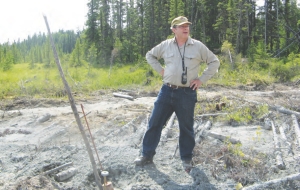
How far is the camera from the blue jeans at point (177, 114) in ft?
14.4

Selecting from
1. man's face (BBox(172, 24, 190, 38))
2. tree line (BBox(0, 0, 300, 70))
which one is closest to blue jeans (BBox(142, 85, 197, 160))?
man's face (BBox(172, 24, 190, 38))

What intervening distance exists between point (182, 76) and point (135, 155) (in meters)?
1.63

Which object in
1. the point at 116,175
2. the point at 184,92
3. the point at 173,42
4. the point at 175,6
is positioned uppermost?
the point at 175,6

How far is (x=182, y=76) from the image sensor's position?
428 cm

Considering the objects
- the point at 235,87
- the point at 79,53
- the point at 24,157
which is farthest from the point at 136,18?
the point at 24,157

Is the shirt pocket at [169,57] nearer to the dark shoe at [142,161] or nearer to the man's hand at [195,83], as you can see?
the man's hand at [195,83]

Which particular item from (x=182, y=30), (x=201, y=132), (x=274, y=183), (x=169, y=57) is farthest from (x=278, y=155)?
(x=182, y=30)

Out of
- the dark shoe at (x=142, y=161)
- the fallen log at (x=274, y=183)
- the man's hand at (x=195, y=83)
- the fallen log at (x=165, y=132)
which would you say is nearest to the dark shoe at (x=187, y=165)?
the dark shoe at (x=142, y=161)

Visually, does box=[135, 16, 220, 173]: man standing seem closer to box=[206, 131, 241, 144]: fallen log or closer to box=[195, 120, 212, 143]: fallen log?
box=[195, 120, 212, 143]: fallen log

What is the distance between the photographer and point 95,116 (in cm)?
821

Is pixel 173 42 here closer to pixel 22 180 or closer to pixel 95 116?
pixel 22 180

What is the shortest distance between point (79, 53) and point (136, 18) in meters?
10.4

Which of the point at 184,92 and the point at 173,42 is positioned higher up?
the point at 173,42

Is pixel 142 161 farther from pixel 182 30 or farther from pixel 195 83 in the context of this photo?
pixel 182 30
